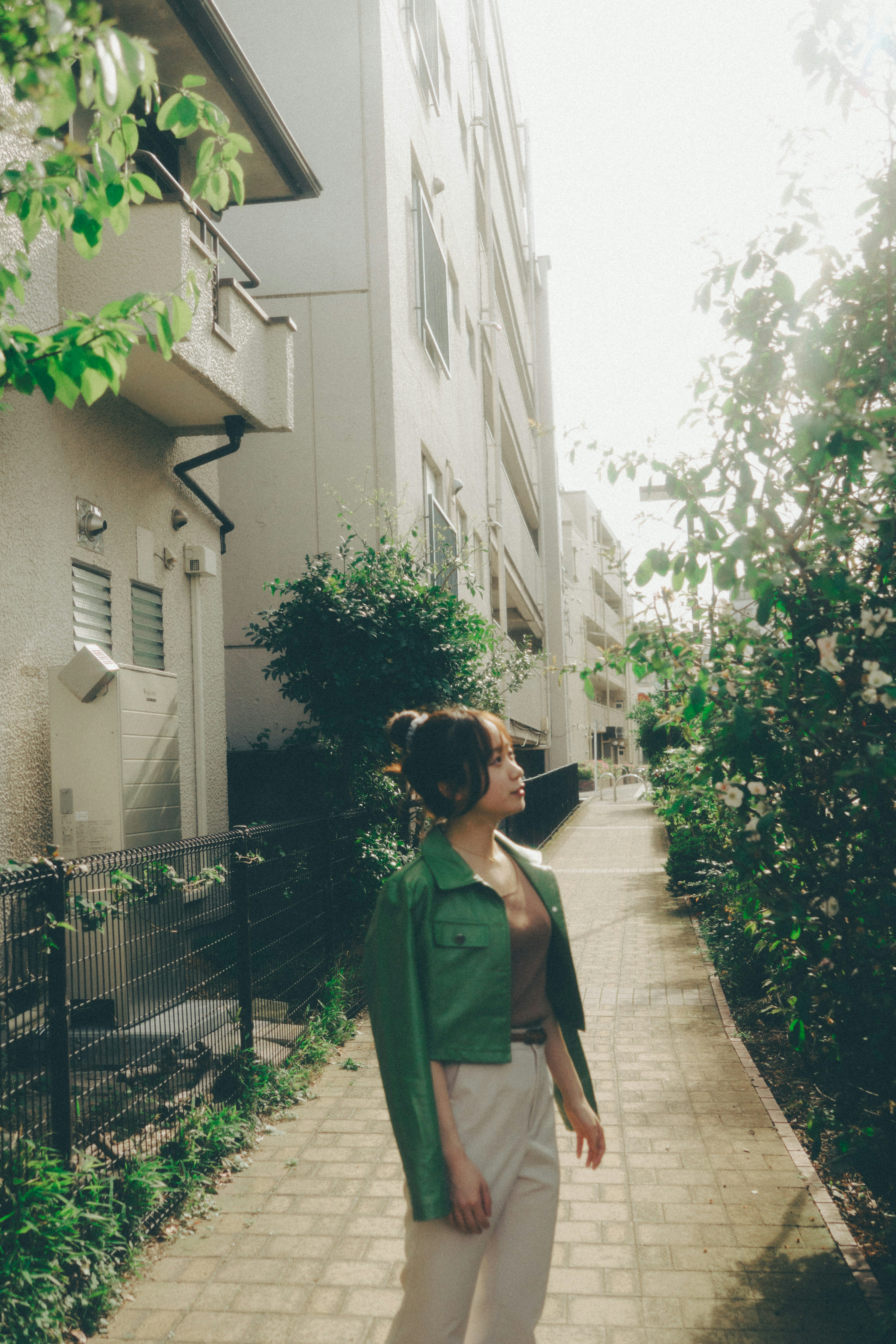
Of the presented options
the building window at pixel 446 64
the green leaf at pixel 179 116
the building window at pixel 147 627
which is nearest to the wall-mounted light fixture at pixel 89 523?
the building window at pixel 147 627

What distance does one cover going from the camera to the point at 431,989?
2.32m

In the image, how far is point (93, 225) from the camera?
3.24m

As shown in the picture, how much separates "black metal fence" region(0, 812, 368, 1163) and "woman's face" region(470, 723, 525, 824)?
1626mm

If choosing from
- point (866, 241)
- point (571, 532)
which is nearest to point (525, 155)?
point (571, 532)

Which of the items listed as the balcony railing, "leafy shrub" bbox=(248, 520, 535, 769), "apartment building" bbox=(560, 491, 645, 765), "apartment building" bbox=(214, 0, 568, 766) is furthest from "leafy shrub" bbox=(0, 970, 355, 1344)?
"apartment building" bbox=(560, 491, 645, 765)

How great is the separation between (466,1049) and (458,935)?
0.80 ft

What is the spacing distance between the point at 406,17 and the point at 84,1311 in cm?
1301

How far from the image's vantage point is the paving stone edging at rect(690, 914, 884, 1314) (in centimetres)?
349

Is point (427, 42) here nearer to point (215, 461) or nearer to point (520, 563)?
point (215, 461)

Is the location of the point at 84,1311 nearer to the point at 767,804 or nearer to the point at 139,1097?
the point at 139,1097

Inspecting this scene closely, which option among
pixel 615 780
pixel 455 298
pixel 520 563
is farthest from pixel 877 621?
pixel 615 780

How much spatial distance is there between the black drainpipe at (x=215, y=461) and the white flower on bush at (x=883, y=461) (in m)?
5.72

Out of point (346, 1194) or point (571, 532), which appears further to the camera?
point (571, 532)

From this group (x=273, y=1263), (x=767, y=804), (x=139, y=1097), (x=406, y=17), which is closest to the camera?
(x=767, y=804)
